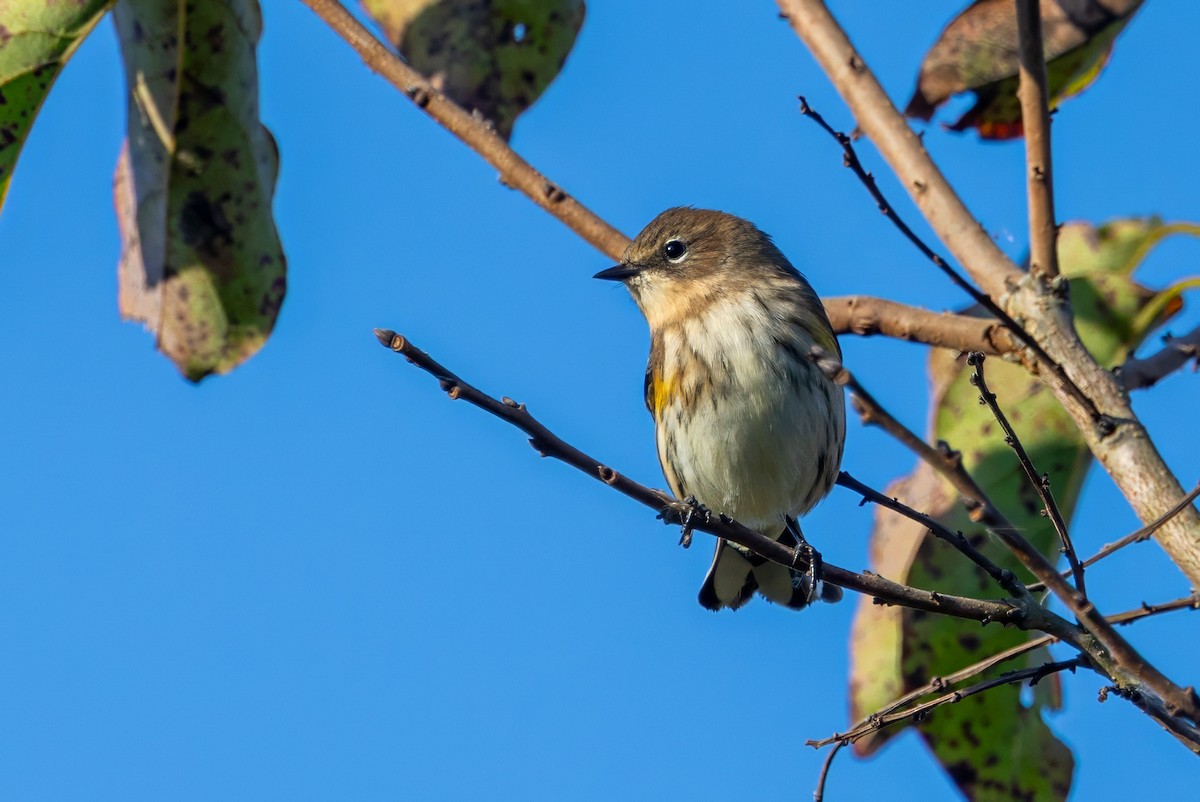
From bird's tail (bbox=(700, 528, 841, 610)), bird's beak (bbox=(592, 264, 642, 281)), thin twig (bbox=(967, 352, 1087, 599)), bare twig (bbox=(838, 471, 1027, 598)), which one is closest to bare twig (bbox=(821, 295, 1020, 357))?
thin twig (bbox=(967, 352, 1087, 599))

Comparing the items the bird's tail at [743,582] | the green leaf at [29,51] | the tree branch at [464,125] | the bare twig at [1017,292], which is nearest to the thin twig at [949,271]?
the bare twig at [1017,292]

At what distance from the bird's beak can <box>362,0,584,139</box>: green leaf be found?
192 cm

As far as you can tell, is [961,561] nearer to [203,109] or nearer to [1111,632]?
[1111,632]

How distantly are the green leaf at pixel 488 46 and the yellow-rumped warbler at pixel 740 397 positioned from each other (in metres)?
1.54

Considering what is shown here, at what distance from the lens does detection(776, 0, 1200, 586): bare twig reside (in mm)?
2793

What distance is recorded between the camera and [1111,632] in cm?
233

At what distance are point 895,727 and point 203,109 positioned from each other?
2780mm

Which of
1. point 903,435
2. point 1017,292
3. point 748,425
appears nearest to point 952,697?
point 1017,292

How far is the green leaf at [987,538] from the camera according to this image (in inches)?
145

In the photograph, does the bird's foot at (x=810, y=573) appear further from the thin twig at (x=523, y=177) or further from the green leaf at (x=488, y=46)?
the green leaf at (x=488, y=46)

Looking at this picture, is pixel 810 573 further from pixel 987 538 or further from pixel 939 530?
pixel 987 538

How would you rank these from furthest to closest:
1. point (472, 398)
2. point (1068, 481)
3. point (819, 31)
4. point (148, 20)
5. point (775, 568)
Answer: point (775, 568) < point (148, 20) < point (1068, 481) < point (819, 31) < point (472, 398)

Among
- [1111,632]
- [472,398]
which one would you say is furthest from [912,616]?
[472,398]

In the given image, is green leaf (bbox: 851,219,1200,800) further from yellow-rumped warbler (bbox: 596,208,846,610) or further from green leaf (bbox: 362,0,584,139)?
green leaf (bbox: 362,0,584,139)
